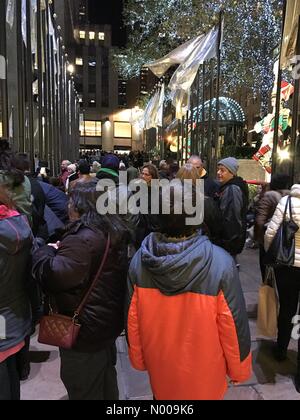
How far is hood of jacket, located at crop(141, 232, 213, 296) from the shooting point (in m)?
2.18

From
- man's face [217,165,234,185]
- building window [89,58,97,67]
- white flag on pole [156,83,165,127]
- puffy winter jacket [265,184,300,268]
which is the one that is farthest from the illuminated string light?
building window [89,58,97,67]

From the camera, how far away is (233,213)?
191 inches

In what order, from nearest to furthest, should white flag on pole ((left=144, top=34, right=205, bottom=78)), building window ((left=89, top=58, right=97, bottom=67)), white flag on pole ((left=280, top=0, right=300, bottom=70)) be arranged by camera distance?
1. white flag on pole ((left=280, top=0, right=300, bottom=70))
2. white flag on pole ((left=144, top=34, right=205, bottom=78))
3. building window ((left=89, top=58, right=97, bottom=67))

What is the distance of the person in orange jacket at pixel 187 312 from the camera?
2221mm

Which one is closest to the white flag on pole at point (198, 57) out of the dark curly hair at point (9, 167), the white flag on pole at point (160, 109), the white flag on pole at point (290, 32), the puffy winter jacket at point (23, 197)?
the white flag on pole at point (290, 32)

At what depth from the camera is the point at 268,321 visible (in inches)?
156

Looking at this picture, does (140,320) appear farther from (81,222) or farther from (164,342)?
(81,222)

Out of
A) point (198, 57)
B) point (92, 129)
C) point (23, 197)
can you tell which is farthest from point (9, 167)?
point (92, 129)

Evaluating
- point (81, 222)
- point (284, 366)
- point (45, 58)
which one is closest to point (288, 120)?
point (45, 58)

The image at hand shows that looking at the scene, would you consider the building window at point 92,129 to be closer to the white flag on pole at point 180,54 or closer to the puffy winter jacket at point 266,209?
the white flag on pole at point 180,54

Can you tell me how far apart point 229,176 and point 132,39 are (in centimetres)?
2332

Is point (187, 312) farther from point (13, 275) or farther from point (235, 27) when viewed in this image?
point (235, 27)

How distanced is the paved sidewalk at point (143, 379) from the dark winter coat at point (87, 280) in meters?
1.35

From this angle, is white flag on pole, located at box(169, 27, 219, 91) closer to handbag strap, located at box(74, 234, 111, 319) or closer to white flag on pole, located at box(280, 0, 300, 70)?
white flag on pole, located at box(280, 0, 300, 70)
